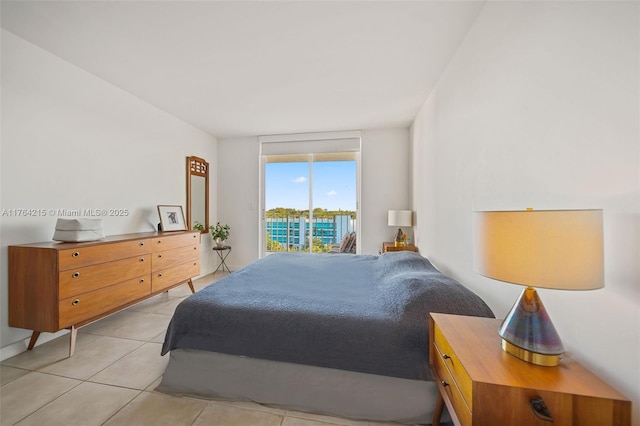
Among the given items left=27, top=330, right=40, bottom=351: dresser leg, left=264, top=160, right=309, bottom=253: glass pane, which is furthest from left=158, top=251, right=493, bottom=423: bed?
left=264, top=160, right=309, bottom=253: glass pane

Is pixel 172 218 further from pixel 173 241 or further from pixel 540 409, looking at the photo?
pixel 540 409

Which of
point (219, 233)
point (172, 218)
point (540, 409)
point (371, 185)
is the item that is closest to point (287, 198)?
point (219, 233)

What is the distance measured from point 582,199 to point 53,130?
383 centimetres

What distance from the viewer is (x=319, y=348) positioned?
1.43 m

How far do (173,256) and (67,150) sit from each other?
1499 mm

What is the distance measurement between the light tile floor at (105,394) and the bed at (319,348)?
0.08m

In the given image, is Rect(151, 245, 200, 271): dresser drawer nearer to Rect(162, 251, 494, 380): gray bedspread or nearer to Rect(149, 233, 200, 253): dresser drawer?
Rect(149, 233, 200, 253): dresser drawer

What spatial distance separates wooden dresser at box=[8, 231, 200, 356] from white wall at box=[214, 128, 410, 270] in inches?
85.8

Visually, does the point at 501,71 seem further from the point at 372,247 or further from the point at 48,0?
the point at 372,247

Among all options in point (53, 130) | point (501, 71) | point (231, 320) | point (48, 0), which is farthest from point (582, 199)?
point (53, 130)

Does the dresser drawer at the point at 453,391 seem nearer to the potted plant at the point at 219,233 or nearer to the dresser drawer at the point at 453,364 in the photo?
the dresser drawer at the point at 453,364

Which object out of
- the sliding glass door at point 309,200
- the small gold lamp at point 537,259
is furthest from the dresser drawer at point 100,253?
the small gold lamp at point 537,259

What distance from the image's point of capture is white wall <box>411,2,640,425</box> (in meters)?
0.81

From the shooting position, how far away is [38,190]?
87.0 inches
